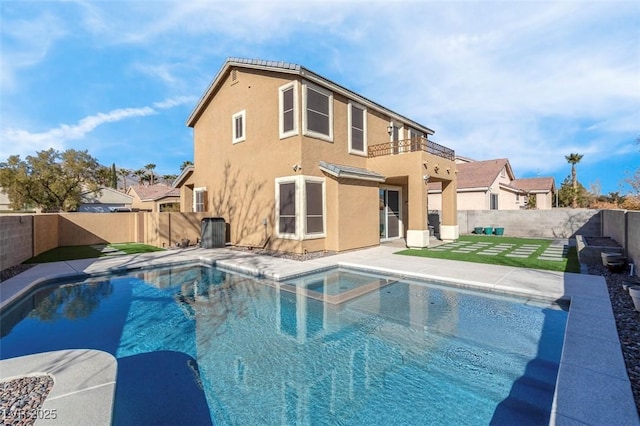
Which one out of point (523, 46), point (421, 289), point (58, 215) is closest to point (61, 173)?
point (58, 215)

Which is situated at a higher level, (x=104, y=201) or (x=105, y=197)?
(x=105, y=197)

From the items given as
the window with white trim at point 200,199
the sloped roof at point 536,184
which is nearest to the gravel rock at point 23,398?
the window with white trim at point 200,199

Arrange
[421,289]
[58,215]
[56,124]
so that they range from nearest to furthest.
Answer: [421,289] < [58,215] < [56,124]

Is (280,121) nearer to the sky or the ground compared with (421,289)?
nearer to the sky

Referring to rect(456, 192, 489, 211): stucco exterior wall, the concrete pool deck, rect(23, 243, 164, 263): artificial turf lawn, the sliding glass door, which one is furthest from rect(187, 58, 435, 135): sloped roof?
rect(23, 243, 164, 263): artificial turf lawn

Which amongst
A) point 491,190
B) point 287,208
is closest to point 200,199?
point 287,208

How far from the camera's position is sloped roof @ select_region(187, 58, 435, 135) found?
1281 cm

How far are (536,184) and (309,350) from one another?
38.8 m

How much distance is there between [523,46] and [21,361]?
64.2 feet

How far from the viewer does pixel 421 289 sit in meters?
8.58

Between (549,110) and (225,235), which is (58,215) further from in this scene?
(549,110)

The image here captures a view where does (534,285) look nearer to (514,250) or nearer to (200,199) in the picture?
(514,250)

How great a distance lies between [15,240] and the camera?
11430mm

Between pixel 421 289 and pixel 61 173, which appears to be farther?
pixel 61 173
